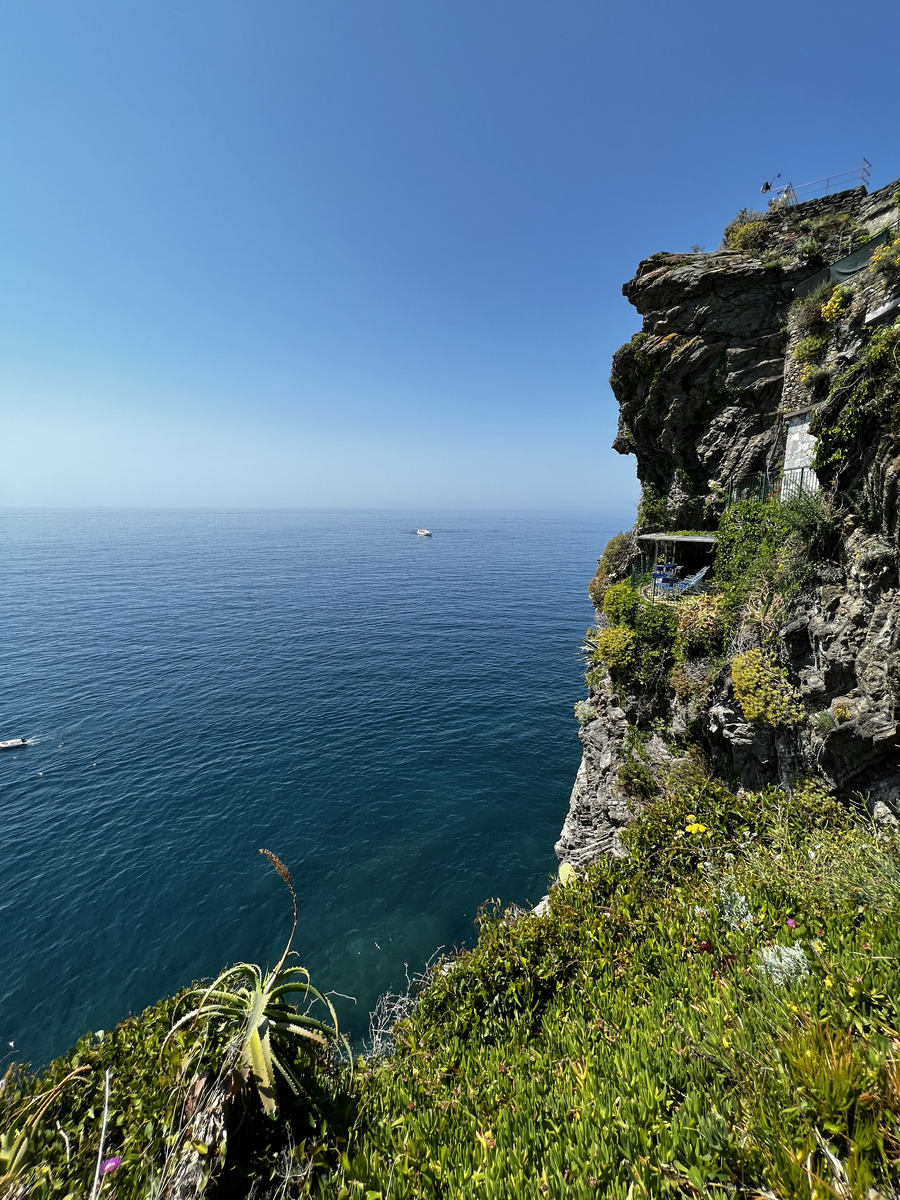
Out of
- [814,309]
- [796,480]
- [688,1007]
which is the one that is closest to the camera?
[688,1007]

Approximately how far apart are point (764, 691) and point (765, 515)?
695cm

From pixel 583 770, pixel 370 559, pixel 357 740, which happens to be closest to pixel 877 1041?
pixel 583 770

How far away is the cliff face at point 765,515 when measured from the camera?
31.0 ft

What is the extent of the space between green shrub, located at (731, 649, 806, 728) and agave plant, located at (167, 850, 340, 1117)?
1112 centimetres

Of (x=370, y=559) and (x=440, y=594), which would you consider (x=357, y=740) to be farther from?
(x=370, y=559)

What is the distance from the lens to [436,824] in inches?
863

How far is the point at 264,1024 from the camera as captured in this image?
4617mm

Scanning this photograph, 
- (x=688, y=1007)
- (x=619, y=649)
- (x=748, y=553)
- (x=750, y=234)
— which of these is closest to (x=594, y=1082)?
(x=688, y=1007)

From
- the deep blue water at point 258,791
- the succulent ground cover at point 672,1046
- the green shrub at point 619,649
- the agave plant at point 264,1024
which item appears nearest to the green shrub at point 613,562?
the deep blue water at point 258,791

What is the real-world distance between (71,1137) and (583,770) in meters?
19.7

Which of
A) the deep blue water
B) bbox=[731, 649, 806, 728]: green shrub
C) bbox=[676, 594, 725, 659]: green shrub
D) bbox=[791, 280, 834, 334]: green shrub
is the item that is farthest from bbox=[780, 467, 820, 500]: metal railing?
the deep blue water

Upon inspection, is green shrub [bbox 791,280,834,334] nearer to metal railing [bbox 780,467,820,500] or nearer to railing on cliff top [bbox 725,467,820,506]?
metal railing [bbox 780,467,820,500]

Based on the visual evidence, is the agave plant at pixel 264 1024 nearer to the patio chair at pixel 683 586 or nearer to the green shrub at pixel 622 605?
the green shrub at pixel 622 605

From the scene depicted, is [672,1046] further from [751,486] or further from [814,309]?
[751,486]
